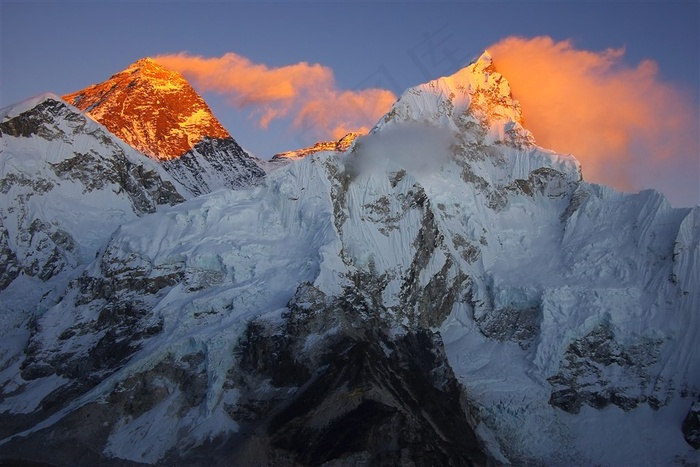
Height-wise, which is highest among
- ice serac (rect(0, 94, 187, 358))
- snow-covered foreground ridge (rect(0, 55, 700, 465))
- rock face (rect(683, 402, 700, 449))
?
ice serac (rect(0, 94, 187, 358))

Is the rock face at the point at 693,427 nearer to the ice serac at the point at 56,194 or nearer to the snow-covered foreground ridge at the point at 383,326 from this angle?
the snow-covered foreground ridge at the point at 383,326

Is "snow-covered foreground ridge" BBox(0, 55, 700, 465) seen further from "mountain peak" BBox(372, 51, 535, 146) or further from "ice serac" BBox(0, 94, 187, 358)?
"ice serac" BBox(0, 94, 187, 358)

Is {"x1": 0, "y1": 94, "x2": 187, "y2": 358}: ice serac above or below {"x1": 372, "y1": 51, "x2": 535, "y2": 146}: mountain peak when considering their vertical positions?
below

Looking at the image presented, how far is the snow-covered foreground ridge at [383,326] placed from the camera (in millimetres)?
117812

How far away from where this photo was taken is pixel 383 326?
137m

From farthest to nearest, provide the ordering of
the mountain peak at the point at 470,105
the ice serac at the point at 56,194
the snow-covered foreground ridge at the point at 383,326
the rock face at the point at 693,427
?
the mountain peak at the point at 470,105 → the ice serac at the point at 56,194 → the rock face at the point at 693,427 → the snow-covered foreground ridge at the point at 383,326

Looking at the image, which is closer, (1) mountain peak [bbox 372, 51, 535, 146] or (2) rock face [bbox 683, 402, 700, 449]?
(2) rock face [bbox 683, 402, 700, 449]

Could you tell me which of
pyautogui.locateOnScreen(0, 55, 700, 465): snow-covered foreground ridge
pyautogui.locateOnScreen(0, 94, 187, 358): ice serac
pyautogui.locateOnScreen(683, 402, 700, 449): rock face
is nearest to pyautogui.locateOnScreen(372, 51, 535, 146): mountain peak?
pyautogui.locateOnScreen(0, 55, 700, 465): snow-covered foreground ridge

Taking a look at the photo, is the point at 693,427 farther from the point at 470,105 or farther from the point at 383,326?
the point at 470,105

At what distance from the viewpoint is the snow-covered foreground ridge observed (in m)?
118

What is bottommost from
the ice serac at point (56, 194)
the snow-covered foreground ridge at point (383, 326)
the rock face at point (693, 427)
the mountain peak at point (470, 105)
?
the rock face at point (693, 427)

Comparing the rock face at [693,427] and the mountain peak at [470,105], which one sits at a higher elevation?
the mountain peak at [470,105]

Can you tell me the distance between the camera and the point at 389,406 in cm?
11431

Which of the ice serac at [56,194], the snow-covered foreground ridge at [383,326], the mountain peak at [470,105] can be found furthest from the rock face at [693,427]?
the ice serac at [56,194]
